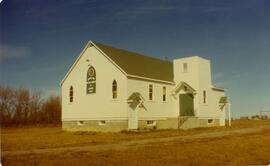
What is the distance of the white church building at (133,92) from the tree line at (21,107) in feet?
11.0

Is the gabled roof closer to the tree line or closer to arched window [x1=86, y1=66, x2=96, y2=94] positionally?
arched window [x1=86, y1=66, x2=96, y2=94]

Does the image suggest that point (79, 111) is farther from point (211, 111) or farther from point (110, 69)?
point (211, 111)

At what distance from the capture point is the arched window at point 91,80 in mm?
19477

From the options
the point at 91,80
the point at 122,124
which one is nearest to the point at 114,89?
the point at 91,80

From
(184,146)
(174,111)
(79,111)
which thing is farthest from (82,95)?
(184,146)

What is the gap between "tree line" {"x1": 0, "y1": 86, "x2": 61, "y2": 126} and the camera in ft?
41.3

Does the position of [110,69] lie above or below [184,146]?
above

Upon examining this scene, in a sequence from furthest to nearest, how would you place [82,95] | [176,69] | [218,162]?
[176,69]
[82,95]
[218,162]

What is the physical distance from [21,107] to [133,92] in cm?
595

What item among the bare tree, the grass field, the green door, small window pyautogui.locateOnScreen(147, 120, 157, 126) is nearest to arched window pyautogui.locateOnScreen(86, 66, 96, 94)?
small window pyautogui.locateOnScreen(147, 120, 157, 126)

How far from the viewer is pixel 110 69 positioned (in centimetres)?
1900

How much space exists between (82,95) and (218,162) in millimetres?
11957

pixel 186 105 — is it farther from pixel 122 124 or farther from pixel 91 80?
pixel 91 80

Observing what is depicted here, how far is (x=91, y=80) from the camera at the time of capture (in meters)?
19.6
